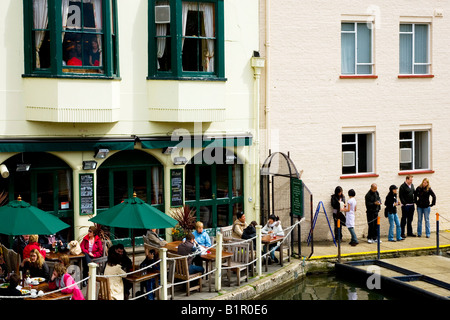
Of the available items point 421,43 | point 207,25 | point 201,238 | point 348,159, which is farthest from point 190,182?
point 421,43

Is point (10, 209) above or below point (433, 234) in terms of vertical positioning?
above

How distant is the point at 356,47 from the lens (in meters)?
23.5

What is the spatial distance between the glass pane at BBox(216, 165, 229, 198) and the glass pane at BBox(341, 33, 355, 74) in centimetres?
482

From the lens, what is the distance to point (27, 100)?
18906 mm

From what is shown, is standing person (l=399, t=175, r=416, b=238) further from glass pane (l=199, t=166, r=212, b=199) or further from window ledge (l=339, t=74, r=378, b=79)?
glass pane (l=199, t=166, r=212, b=199)

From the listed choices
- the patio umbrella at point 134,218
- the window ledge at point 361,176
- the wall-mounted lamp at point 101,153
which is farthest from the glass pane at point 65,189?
the window ledge at point 361,176

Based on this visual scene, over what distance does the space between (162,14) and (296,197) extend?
5921mm

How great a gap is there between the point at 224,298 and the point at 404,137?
33.7 feet

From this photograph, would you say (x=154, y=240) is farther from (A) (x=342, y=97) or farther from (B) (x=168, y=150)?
(A) (x=342, y=97)

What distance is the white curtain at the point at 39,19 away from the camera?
18766 mm

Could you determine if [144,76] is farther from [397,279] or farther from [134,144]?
[397,279]

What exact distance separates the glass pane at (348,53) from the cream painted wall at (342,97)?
1.33 ft

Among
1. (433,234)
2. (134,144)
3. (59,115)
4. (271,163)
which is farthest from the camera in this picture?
(433,234)

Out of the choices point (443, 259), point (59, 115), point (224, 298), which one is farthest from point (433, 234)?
point (59, 115)
